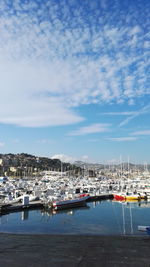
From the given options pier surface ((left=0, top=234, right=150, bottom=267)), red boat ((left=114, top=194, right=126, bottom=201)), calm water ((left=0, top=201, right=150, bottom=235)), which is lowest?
calm water ((left=0, top=201, right=150, bottom=235))

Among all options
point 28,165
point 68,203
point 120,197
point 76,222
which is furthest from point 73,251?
point 28,165

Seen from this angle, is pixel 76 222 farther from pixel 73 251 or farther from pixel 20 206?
pixel 73 251

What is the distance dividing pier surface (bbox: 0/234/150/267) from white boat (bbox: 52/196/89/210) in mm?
20319

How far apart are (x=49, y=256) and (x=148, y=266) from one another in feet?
9.16

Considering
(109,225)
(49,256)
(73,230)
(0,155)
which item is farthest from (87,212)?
(0,155)

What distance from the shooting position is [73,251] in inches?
286

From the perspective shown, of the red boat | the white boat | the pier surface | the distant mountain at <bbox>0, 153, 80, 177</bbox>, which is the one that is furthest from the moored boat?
the distant mountain at <bbox>0, 153, 80, 177</bbox>

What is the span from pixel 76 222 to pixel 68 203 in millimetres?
8609

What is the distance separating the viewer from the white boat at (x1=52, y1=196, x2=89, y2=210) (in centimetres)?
2941

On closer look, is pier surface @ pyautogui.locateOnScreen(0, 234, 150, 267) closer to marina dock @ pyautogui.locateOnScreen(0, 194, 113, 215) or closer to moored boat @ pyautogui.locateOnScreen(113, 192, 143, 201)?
marina dock @ pyautogui.locateOnScreen(0, 194, 113, 215)

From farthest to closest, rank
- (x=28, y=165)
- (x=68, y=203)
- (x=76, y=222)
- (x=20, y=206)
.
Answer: (x=28, y=165) < (x=68, y=203) < (x=20, y=206) < (x=76, y=222)

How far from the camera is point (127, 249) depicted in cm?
744

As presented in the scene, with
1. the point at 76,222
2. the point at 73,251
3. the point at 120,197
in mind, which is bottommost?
the point at 76,222

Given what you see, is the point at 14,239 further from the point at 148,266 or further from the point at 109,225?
the point at 109,225
